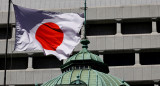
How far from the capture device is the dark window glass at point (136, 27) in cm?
8438

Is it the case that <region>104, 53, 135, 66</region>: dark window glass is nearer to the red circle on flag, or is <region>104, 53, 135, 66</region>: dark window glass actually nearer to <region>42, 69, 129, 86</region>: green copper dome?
<region>42, 69, 129, 86</region>: green copper dome

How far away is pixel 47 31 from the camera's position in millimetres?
50031

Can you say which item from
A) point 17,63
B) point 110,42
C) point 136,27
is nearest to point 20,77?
point 17,63

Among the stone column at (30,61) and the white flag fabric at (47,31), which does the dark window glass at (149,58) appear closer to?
the stone column at (30,61)

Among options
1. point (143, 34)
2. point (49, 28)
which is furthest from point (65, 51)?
point (143, 34)

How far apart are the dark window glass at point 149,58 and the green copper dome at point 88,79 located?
33403 mm

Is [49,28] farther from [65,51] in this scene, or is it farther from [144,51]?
[144,51]

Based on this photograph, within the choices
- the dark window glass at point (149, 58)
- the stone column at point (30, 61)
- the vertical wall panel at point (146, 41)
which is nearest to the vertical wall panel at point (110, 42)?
the vertical wall panel at point (146, 41)

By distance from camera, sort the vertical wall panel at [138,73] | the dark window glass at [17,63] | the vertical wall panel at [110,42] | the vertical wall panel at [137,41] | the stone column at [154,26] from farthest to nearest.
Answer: the dark window glass at [17,63]
the vertical wall panel at [110,42]
the stone column at [154,26]
the vertical wall panel at [137,41]
the vertical wall panel at [138,73]

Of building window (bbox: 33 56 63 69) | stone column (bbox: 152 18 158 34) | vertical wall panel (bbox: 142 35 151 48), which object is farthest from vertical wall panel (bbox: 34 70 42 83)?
stone column (bbox: 152 18 158 34)

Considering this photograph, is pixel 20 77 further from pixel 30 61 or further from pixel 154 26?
pixel 154 26

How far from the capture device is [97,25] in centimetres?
8538

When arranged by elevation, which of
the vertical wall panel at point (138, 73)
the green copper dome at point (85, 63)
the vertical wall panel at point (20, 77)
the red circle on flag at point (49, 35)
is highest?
the red circle on flag at point (49, 35)

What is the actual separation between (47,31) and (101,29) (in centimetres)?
3536
